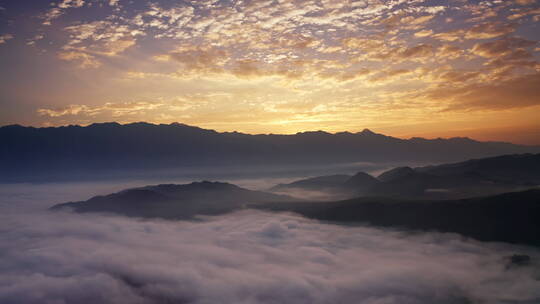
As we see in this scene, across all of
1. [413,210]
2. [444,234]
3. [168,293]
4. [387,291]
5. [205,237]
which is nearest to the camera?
[387,291]

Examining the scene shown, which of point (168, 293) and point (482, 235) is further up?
point (482, 235)

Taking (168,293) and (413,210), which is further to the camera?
(413,210)

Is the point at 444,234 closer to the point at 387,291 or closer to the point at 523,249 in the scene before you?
the point at 523,249

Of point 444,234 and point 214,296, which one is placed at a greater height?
point 444,234

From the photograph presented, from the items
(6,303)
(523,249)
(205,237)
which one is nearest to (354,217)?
(523,249)

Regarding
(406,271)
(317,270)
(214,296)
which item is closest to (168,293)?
(214,296)

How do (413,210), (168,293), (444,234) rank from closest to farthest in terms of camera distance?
1. (168,293)
2. (444,234)
3. (413,210)

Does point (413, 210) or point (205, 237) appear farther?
point (205, 237)

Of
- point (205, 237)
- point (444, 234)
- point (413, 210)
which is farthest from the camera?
point (205, 237)

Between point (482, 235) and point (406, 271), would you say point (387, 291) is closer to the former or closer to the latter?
point (406, 271)
